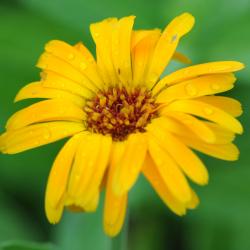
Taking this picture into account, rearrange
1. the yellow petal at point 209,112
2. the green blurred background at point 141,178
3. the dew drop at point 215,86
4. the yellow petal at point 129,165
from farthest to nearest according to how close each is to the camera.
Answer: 1. the green blurred background at point 141,178
2. the dew drop at point 215,86
3. the yellow petal at point 209,112
4. the yellow petal at point 129,165

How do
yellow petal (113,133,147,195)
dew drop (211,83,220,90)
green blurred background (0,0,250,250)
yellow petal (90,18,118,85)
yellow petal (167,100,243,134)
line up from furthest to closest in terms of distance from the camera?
green blurred background (0,0,250,250)
yellow petal (90,18,118,85)
dew drop (211,83,220,90)
yellow petal (167,100,243,134)
yellow petal (113,133,147,195)

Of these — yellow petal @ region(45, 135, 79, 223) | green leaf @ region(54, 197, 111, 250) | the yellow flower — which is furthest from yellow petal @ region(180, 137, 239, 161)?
green leaf @ region(54, 197, 111, 250)

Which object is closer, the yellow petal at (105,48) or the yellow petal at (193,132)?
the yellow petal at (193,132)

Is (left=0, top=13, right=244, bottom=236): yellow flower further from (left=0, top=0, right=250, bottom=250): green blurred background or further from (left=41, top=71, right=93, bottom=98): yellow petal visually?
(left=0, top=0, right=250, bottom=250): green blurred background

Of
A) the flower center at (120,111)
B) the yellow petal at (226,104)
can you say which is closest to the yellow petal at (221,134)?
the yellow petal at (226,104)

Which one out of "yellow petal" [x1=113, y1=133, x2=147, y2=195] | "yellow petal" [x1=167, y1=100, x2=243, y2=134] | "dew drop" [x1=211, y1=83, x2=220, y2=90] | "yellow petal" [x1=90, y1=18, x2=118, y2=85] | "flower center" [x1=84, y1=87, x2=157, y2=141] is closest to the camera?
"yellow petal" [x1=113, y1=133, x2=147, y2=195]

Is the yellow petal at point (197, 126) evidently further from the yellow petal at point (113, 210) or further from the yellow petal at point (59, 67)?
the yellow petal at point (59, 67)

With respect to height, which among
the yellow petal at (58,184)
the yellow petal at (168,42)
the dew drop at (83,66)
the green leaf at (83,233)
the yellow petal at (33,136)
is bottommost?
the green leaf at (83,233)
